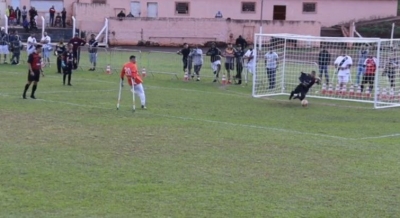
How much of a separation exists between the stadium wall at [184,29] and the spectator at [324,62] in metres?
24.6

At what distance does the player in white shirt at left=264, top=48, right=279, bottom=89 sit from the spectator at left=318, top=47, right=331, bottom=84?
1.78m

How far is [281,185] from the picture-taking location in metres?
15.3

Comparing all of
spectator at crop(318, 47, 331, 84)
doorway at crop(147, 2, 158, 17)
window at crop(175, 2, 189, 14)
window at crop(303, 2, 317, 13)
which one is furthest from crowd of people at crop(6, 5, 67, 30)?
spectator at crop(318, 47, 331, 84)

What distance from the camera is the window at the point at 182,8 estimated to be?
68.0 metres

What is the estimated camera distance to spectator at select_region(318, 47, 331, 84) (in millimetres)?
34594

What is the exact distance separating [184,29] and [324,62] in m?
28.0

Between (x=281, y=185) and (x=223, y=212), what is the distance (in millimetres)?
2464

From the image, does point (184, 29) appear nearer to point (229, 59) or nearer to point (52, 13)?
point (52, 13)

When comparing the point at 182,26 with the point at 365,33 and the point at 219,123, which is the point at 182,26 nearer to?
the point at 365,33

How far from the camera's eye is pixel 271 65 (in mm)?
34688

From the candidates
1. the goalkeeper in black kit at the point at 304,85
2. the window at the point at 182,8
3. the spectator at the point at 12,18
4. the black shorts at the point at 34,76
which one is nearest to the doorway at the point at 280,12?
the window at the point at 182,8

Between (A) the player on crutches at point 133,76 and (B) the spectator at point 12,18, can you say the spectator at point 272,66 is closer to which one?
(A) the player on crutches at point 133,76

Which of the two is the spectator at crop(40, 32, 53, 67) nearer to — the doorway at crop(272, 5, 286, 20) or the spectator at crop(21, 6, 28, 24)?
the spectator at crop(21, 6, 28, 24)

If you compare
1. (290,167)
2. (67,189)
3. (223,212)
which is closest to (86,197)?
(67,189)
